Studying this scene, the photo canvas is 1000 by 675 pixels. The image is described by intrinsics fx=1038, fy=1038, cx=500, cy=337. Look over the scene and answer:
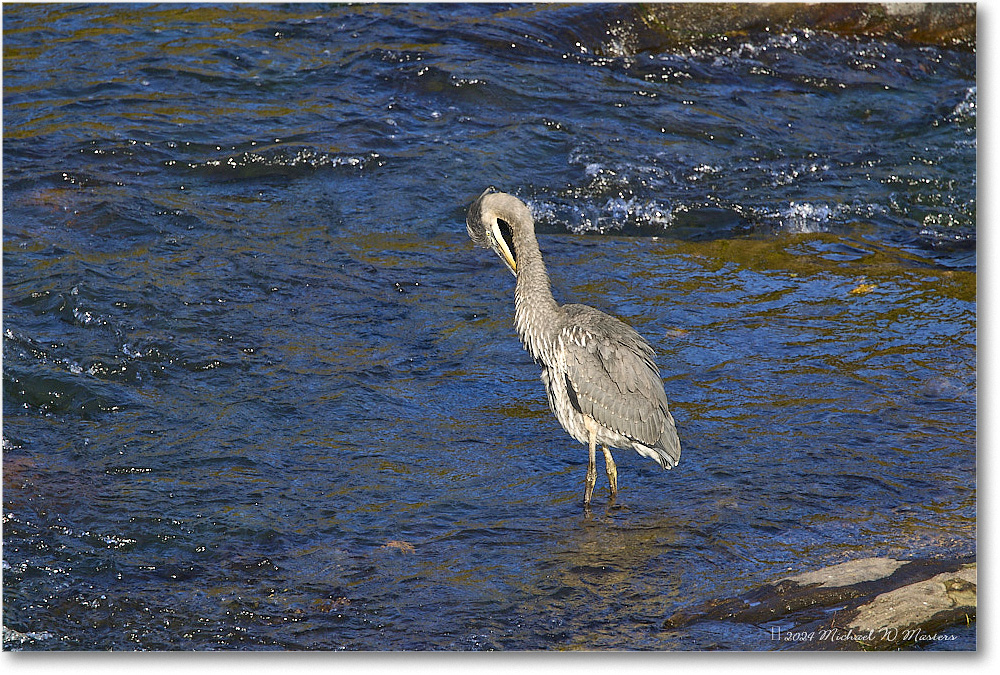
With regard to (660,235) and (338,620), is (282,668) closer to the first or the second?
(338,620)

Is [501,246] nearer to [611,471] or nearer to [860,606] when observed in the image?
[611,471]

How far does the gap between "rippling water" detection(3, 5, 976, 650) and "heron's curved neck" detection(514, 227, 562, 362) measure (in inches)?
27.3

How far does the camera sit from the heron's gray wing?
14.8ft

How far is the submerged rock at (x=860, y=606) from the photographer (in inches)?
130

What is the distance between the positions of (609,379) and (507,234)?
0.81 meters

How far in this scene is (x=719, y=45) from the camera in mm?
9008

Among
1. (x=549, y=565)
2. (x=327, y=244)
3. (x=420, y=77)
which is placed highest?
(x=420, y=77)

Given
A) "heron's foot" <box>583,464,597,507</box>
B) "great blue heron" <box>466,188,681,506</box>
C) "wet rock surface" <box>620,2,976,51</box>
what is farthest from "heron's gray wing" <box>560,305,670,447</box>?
"wet rock surface" <box>620,2,976,51</box>

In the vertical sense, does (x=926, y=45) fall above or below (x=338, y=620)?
above

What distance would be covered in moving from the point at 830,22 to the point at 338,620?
295 inches

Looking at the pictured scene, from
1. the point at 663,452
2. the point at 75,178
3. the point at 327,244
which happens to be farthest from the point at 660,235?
the point at 75,178

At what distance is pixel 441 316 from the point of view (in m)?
6.27

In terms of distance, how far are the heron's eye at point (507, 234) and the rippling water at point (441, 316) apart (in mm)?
953

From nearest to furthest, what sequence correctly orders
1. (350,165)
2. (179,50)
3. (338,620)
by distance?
(338,620) → (350,165) → (179,50)
